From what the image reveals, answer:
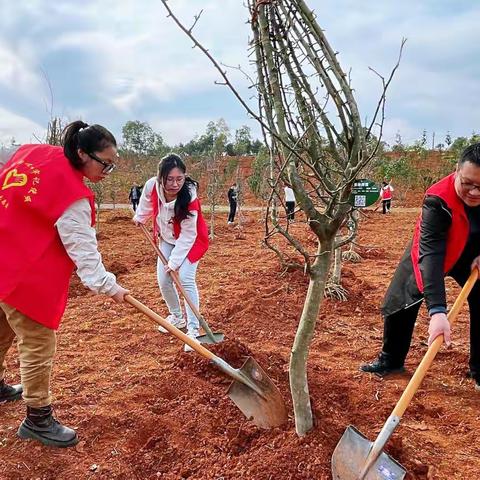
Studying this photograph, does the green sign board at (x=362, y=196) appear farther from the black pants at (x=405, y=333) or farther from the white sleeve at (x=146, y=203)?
the white sleeve at (x=146, y=203)

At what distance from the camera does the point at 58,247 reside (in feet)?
7.83

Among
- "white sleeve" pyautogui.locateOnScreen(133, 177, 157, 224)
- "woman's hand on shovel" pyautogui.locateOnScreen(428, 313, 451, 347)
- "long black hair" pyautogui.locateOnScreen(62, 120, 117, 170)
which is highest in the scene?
"long black hair" pyautogui.locateOnScreen(62, 120, 117, 170)

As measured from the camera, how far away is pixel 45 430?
2527 mm

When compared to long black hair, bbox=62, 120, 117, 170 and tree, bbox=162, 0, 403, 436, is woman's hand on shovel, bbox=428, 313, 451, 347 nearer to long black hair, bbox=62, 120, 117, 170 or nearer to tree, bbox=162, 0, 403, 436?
tree, bbox=162, 0, 403, 436

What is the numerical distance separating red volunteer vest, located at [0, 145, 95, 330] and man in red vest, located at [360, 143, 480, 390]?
72.3 inches

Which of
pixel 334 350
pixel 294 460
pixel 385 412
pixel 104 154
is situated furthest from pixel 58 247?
pixel 334 350

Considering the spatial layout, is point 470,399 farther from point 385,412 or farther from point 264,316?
point 264,316

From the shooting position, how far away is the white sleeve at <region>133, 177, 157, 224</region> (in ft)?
13.1

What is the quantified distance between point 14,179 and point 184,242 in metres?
1.65

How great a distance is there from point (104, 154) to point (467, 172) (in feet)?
6.00

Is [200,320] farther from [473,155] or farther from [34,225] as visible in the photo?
[473,155]

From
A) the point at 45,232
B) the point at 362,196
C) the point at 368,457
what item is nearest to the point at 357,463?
the point at 368,457

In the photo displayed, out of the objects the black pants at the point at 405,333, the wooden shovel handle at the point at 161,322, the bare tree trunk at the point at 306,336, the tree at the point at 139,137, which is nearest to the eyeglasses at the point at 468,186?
the bare tree trunk at the point at 306,336

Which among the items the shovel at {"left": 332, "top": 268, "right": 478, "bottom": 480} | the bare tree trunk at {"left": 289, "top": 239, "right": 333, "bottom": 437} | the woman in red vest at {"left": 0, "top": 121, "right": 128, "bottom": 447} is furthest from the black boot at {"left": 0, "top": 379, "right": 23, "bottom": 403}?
the shovel at {"left": 332, "top": 268, "right": 478, "bottom": 480}
